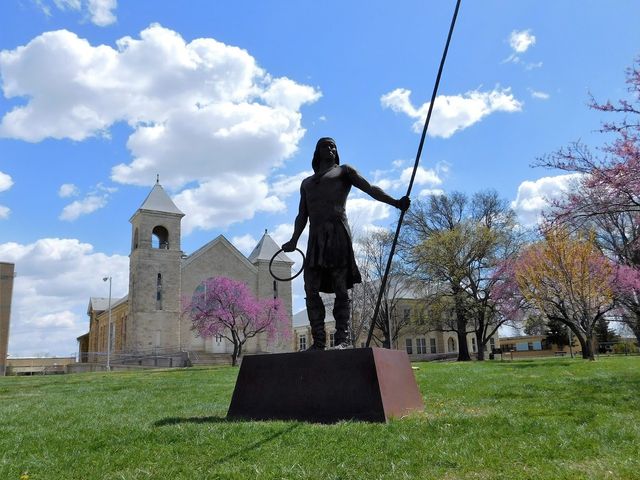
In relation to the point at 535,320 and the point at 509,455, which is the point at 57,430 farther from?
the point at 535,320

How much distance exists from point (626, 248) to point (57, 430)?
3327 cm

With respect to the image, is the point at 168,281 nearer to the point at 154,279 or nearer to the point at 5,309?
the point at 154,279

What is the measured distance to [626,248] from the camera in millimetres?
32188

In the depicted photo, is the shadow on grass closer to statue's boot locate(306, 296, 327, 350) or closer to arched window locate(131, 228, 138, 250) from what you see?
statue's boot locate(306, 296, 327, 350)

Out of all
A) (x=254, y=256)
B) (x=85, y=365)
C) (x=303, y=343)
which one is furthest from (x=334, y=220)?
Answer: (x=303, y=343)

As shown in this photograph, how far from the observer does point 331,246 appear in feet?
22.1

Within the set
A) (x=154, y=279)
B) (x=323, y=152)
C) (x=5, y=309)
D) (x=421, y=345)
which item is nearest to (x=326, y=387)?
(x=323, y=152)

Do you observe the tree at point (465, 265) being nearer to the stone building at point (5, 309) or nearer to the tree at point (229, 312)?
the tree at point (229, 312)

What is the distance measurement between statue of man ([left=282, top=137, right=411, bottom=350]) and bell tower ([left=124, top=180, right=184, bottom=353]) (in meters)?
45.5

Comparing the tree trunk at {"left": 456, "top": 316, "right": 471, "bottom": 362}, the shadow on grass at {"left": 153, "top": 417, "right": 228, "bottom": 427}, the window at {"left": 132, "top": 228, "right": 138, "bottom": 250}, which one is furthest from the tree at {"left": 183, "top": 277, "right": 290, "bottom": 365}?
the shadow on grass at {"left": 153, "top": 417, "right": 228, "bottom": 427}

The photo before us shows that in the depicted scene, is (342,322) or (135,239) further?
(135,239)

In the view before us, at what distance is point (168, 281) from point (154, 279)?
129 cm

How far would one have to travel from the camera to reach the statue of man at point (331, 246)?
Result: 22.1ft

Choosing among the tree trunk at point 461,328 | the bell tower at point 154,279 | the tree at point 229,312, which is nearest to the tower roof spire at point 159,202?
the bell tower at point 154,279
